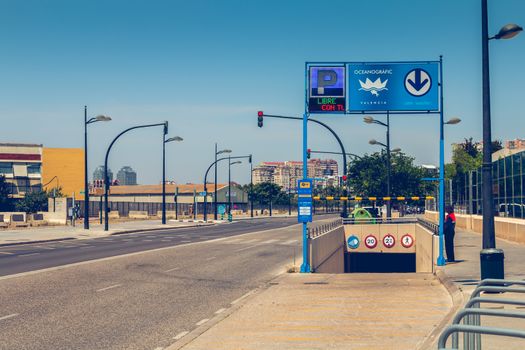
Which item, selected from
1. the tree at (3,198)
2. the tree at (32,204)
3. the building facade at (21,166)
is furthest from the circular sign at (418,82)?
the building facade at (21,166)

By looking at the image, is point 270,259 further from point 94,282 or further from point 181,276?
point 94,282

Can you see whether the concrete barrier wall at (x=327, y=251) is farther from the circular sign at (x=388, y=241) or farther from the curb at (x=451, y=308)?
the curb at (x=451, y=308)

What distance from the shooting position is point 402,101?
2384cm

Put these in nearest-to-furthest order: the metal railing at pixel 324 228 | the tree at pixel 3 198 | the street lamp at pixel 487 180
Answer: the street lamp at pixel 487 180
the metal railing at pixel 324 228
the tree at pixel 3 198

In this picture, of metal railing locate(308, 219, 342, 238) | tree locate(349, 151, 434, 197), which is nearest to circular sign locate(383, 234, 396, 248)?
metal railing locate(308, 219, 342, 238)

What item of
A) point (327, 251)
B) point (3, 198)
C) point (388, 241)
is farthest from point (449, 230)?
point (3, 198)

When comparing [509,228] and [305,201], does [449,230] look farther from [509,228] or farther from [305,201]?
[509,228]

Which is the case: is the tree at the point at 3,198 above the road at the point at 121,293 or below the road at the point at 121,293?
above

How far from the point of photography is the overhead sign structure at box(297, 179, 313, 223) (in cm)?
2258

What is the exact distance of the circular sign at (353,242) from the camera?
4869cm

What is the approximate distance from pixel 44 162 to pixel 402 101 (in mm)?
123590

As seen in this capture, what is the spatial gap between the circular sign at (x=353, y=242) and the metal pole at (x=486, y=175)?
33475mm

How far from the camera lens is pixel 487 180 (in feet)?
50.0

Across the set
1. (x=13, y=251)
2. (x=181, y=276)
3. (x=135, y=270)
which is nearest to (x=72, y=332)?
(x=181, y=276)
